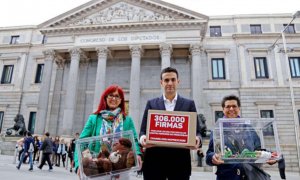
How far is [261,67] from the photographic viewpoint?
26391 mm

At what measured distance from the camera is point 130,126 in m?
3.61

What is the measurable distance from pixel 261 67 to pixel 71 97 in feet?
65.7

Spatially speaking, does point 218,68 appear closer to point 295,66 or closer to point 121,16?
point 295,66

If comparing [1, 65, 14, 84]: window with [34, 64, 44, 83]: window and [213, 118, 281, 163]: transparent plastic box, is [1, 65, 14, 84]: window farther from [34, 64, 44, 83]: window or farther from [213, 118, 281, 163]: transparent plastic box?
[213, 118, 281, 163]: transparent plastic box

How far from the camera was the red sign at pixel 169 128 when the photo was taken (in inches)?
117

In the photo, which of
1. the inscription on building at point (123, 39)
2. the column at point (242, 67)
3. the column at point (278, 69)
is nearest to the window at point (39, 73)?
the inscription on building at point (123, 39)

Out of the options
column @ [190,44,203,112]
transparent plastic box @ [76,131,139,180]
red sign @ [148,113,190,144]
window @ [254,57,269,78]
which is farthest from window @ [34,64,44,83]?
red sign @ [148,113,190,144]

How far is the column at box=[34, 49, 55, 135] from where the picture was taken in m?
23.2

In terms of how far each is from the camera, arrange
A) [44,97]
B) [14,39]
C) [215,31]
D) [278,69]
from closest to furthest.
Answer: [44,97] → [278,69] → [215,31] → [14,39]

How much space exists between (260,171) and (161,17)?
77.4 ft

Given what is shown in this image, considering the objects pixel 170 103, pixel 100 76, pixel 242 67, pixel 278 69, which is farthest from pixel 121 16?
pixel 170 103

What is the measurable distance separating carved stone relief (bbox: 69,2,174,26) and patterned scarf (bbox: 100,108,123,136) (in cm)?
2267

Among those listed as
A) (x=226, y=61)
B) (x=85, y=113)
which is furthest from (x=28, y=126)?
(x=226, y=61)

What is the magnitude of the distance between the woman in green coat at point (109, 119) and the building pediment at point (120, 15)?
71.7 ft
